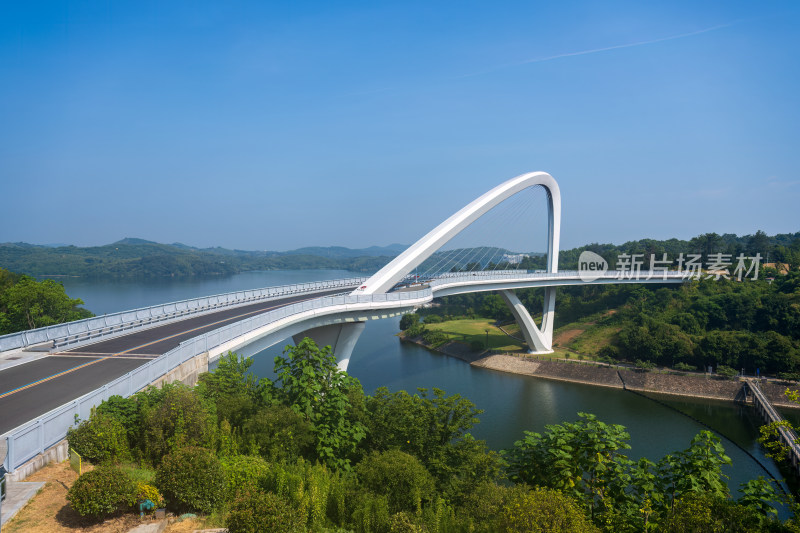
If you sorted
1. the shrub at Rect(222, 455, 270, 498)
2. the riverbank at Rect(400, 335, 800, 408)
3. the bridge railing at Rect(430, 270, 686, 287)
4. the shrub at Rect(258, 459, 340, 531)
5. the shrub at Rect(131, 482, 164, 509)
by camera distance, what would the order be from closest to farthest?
the shrub at Rect(131, 482, 164, 509) < the shrub at Rect(258, 459, 340, 531) < the shrub at Rect(222, 455, 270, 498) < the riverbank at Rect(400, 335, 800, 408) < the bridge railing at Rect(430, 270, 686, 287)

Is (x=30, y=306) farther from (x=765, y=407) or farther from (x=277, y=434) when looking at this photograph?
(x=765, y=407)

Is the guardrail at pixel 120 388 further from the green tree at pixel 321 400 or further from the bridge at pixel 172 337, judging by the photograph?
the green tree at pixel 321 400

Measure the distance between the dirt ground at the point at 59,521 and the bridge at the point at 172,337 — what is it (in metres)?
0.76

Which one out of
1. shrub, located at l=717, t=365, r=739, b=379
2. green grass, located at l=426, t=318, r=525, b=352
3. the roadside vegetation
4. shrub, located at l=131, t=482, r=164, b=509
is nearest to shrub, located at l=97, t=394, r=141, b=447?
the roadside vegetation

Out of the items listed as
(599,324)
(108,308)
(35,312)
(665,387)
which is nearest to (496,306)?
(599,324)

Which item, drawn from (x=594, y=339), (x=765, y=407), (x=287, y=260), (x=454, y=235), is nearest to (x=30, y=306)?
(x=454, y=235)

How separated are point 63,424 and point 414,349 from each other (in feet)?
125

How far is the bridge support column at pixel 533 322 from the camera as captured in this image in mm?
37812

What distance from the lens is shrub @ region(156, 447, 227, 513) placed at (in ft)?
21.9

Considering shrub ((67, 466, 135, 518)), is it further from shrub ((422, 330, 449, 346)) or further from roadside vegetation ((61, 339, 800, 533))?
shrub ((422, 330, 449, 346))

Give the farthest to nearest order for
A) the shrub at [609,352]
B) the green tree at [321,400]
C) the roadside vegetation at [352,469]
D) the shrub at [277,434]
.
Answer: the shrub at [609,352]
the green tree at [321,400]
the shrub at [277,434]
the roadside vegetation at [352,469]

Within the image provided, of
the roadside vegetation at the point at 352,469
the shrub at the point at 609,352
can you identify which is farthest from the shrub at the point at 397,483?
the shrub at the point at 609,352

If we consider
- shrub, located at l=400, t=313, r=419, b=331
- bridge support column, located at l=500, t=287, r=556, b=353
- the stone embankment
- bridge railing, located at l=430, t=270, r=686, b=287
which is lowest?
the stone embankment

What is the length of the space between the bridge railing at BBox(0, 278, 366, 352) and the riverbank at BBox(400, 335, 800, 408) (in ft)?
63.7
